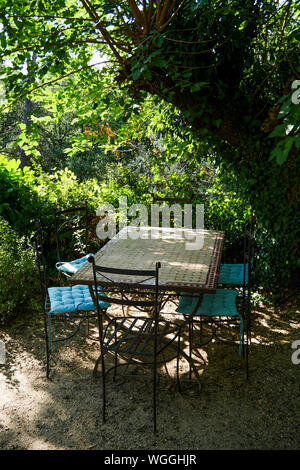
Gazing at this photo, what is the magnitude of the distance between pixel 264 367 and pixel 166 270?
1.32 meters

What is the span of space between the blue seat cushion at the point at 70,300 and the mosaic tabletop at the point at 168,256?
365 millimetres

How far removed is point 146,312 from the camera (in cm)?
444

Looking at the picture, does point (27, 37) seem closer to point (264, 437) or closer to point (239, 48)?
point (239, 48)

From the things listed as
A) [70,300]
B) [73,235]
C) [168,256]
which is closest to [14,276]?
[73,235]

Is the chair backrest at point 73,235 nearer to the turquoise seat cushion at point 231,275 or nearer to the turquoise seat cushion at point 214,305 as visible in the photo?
the turquoise seat cushion at point 231,275

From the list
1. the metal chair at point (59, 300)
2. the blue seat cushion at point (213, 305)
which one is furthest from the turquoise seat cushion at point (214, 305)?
the metal chair at point (59, 300)

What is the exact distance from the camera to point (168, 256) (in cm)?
330

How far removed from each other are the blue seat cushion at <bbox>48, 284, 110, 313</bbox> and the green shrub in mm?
990

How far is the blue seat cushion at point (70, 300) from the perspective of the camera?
317cm

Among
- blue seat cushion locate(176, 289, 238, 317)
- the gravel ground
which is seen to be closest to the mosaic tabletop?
blue seat cushion locate(176, 289, 238, 317)

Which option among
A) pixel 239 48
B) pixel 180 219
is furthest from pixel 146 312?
pixel 239 48

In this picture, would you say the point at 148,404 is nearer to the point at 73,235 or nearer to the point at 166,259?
the point at 166,259

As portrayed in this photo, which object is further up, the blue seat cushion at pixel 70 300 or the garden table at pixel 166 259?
the garden table at pixel 166 259

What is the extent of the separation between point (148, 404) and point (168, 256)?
119 centimetres
